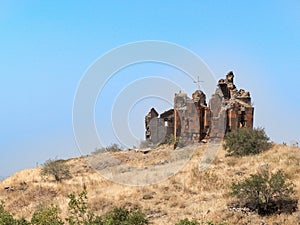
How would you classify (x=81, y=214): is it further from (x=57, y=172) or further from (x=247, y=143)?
(x=247, y=143)

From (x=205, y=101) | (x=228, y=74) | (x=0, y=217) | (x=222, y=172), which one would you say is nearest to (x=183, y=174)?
(x=222, y=172)

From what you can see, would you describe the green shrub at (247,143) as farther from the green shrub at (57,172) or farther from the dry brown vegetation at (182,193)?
the green shrub at (57,172)

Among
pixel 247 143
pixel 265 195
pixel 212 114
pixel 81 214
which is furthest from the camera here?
pixel 212 114

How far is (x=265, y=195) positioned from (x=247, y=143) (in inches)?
463

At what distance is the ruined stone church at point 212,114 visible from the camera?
3603 cm

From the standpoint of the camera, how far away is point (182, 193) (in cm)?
1802

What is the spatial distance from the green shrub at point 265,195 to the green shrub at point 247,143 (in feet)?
35.1

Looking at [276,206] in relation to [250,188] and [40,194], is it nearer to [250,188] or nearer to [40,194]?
[250,188]

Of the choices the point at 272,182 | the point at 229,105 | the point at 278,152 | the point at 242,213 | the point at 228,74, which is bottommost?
the point at 242,213

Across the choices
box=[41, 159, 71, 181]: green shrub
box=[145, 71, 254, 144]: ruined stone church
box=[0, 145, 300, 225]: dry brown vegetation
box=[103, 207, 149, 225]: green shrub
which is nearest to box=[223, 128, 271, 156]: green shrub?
box=[0, 145, 300, 225]: dry brown vegetation

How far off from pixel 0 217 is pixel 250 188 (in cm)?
963

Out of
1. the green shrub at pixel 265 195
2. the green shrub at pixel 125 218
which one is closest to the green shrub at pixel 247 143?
the green shrub at pixel 265 195

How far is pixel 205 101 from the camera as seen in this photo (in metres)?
40.4

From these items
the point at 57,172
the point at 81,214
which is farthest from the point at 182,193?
the point at 57,172
